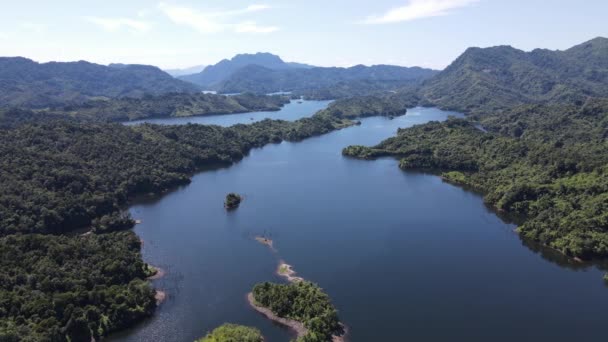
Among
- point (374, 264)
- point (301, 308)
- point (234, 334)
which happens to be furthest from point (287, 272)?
point (234, 334)

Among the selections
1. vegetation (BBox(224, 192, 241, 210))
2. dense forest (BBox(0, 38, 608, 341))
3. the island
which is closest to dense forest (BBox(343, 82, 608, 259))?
dense forest (BBox(0, 38, 608, 341))

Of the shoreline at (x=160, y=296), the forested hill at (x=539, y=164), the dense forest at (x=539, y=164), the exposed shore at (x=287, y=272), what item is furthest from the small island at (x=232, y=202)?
the forested hill at (x=539, y=164)

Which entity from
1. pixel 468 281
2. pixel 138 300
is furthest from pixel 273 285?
pixel 468 281

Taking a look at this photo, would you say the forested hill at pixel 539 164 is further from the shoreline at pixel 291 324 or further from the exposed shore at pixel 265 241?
the exposed shore at pixel 265 241

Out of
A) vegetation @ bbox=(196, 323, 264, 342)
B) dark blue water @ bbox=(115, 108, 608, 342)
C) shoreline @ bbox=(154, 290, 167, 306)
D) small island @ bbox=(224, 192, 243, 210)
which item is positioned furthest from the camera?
small island @ bbox=(224, 192, 243, 210)

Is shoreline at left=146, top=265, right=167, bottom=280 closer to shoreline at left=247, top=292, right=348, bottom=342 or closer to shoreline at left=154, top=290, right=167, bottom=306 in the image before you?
shoreline at left=154, top=290, right=167, bottom=306

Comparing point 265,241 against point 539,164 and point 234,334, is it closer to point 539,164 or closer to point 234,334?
point 234,334

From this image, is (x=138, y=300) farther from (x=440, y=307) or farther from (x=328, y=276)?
(x=440, y=307)
